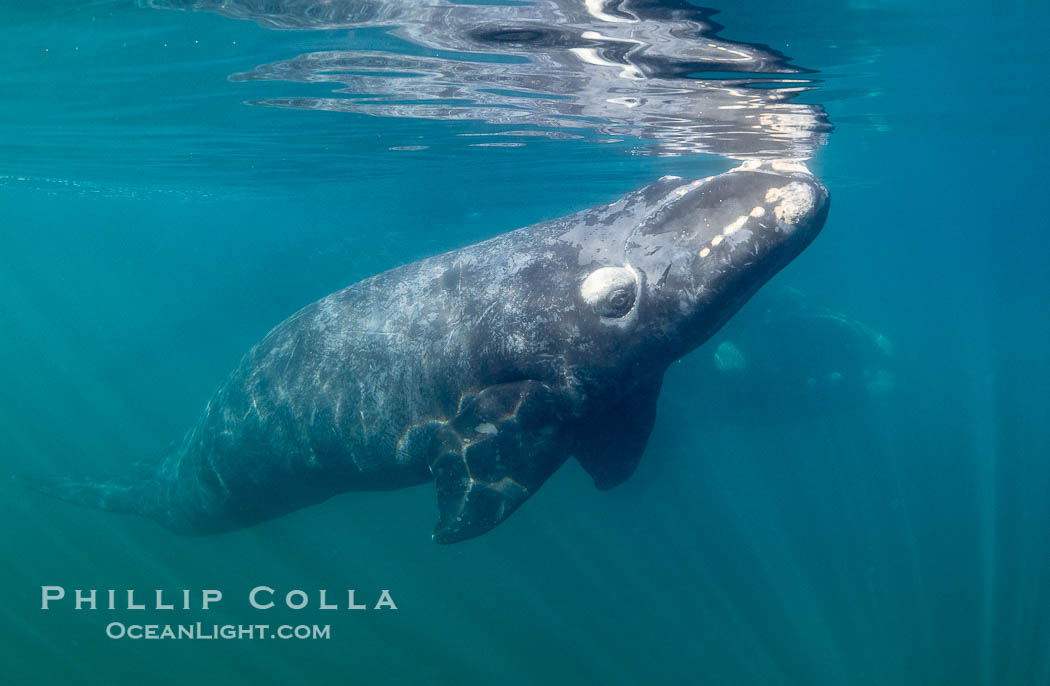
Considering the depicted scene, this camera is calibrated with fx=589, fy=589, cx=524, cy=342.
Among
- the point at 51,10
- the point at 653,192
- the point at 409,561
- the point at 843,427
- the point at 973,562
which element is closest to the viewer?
the point at 653,192

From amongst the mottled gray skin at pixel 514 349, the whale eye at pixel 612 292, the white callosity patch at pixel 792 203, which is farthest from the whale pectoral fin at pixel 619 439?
the white callosity patch at pixel 792 203

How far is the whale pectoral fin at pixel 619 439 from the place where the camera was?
8031 mm

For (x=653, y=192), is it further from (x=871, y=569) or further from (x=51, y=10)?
(x=871, y=569)

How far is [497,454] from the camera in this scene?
23.4 ft

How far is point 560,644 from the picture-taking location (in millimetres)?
15609

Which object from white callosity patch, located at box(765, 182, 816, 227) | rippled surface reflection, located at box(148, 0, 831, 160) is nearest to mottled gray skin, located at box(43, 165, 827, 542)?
white callosity patch, located at box(765, 182, 816, 227)

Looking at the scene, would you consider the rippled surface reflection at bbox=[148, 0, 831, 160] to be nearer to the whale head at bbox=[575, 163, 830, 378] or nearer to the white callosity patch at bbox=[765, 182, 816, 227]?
the whale head at bbox=[575, 163, 830, 378]

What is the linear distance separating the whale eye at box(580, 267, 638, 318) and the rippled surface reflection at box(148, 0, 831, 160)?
427cm

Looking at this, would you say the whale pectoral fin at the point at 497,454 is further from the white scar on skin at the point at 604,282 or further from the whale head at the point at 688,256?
the white scar on skin at the point at 604,282

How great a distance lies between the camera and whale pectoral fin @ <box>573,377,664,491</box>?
803cm

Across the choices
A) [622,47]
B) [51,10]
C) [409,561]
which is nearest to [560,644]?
[409,561]

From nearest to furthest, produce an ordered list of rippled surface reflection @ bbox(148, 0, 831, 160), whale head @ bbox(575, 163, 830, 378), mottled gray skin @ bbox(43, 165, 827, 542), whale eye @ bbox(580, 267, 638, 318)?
whale head @ bbox(575, 163, 830, 378), mottled gray skin @ bbox(43, 165, 827, 542), whale eye @ bbox(580, 267, 638, 318), rippled surface reflection @ bbox(148, 0, 831, 160)

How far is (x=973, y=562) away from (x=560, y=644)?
596 inches

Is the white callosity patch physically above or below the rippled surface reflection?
below
